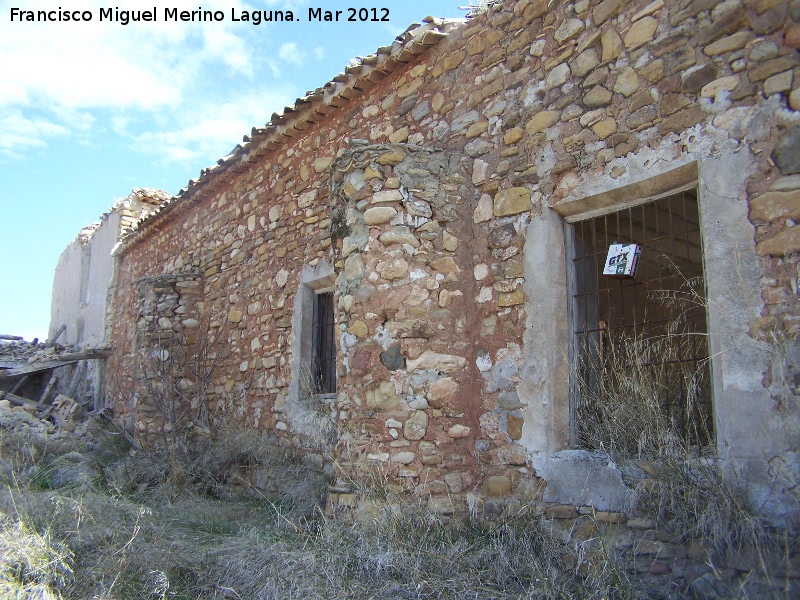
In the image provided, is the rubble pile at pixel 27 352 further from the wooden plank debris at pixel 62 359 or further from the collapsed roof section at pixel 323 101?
the collapsed roof section at pixel 323 101

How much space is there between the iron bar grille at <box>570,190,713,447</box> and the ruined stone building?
23 mm

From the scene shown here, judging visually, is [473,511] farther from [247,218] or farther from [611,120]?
[247,218]

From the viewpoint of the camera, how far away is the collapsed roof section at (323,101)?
5.44m

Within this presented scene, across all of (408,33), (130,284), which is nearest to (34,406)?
(130,284)

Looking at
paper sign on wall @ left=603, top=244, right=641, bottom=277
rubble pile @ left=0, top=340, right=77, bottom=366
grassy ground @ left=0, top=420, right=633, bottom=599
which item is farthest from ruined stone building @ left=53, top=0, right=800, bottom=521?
rubble pile @ left=0, top=340, right=77, bottom=366

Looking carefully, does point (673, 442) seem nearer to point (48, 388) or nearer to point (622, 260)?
point (622, 260)

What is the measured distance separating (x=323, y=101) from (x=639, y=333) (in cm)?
379

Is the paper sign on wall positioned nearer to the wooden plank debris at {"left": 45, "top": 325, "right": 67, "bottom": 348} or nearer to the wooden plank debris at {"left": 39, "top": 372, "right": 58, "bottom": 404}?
the wooden plank debris at {"left": 39, "top": 372, "right": 58, "bottom": 404}

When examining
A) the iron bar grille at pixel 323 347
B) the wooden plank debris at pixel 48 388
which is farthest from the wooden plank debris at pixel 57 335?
the iron bar grille at pixel 323 347

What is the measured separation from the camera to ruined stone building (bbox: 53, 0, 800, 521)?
3406mm

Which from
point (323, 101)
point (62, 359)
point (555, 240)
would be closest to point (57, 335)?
point (62, 359)

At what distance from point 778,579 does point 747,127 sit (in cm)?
222

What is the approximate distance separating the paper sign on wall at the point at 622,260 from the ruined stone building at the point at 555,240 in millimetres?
142

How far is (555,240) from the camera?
14.6 ft
